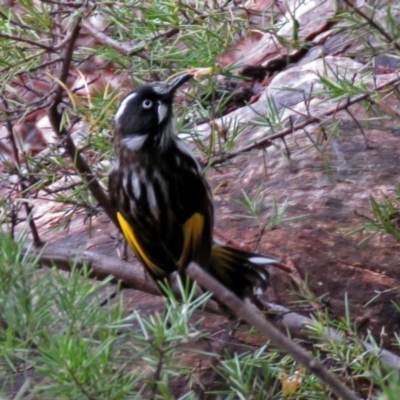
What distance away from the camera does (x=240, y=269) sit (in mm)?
2232

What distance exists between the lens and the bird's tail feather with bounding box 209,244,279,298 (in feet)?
7.13

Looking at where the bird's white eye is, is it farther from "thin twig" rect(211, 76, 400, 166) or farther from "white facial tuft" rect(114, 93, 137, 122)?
"thin twig" rect(211, 76, 400, 166)

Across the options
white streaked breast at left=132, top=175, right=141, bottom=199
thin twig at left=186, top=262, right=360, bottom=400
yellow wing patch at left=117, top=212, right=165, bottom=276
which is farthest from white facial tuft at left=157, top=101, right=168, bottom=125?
thin twig at left=186, top=262, right=360, bottom=400

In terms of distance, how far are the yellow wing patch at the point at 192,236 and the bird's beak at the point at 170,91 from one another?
28 cm

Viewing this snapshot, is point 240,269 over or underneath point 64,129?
underneath

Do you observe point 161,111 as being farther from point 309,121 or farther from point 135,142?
point 309,121

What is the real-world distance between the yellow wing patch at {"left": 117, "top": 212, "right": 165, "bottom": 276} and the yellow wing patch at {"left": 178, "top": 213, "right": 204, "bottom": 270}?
91 mm

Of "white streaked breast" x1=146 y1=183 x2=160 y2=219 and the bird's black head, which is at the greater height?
the bird's black head

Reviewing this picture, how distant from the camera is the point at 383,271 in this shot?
225 centimetres

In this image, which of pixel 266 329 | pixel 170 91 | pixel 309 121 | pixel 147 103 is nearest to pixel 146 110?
pixel 147 103

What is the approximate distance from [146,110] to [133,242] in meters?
0.36

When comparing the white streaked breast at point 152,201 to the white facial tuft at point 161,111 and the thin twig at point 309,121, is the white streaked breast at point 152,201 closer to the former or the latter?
the white facial tuft at point 161,111

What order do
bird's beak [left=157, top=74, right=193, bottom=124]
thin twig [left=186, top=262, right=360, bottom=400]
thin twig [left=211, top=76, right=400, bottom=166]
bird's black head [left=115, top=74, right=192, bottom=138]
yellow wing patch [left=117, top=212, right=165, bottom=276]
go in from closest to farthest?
thin twig [left=186, top=262, right=360, bottom=400] → thin twig [left=211, top=76, right=400, bottom=166] → bird's beak [left=157, top=74, right=193, bottom=124] → bird's black head [left=115, top=74, right=192, bottom=138] → yellow wing patch [left=117, top=212, right=165, bottom=276]

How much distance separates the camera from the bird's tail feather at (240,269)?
85.5 inches
